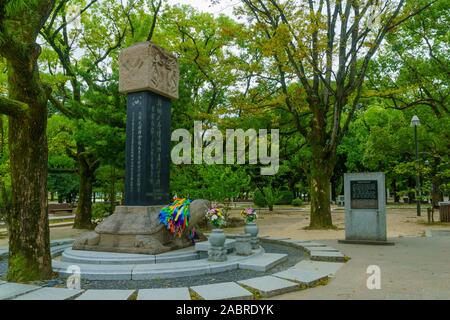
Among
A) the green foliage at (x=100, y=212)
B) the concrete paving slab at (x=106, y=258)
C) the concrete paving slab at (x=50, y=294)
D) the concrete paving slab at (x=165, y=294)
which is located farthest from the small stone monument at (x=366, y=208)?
the green foliage at (x=100, y=212)

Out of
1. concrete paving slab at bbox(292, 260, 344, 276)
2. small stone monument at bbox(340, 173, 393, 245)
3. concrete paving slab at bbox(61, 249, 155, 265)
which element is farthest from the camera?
small stone monument at bbox(340, 173, 393, 245)

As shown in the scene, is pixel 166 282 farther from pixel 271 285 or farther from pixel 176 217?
pixel 176 217

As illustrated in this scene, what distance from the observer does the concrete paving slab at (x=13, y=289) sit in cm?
505

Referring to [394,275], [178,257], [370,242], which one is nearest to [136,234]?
[178,257]

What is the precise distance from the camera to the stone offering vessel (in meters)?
7.93

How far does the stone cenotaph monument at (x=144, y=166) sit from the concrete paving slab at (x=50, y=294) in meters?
2.61

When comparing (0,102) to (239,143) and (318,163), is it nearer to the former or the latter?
(318,163)

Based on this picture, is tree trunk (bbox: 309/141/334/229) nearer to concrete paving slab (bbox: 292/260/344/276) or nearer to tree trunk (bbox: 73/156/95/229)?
concrete paving slab (bbox: 292/260/344/276)

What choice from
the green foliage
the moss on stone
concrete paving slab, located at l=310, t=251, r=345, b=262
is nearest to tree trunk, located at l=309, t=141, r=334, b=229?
concrete paving slab, located at l=310, t=251, r=345, b=262

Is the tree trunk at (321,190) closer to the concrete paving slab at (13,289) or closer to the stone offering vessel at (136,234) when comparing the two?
the stone offering vessel at (136,234)

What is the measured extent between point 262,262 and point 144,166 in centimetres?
367

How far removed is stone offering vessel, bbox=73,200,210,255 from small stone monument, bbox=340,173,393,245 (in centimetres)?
504

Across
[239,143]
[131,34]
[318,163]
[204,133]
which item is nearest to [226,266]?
[318,163]

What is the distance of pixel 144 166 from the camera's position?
8.73 meters
